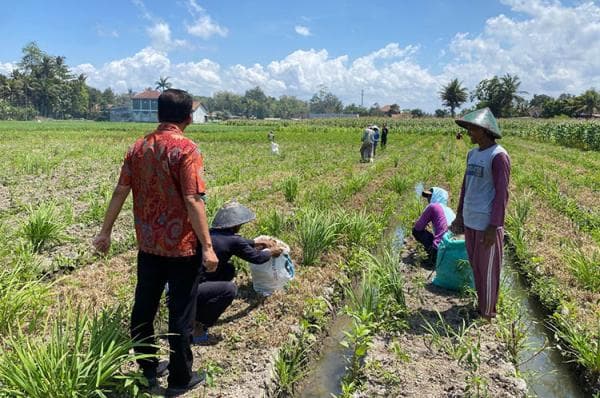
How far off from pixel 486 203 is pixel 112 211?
302cm

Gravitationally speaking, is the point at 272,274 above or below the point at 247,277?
above

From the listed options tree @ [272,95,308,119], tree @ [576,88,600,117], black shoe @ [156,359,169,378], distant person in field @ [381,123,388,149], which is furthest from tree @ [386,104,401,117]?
black shoe @ [156,359,169,378]

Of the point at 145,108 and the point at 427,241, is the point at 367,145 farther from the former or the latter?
the point at 145,108

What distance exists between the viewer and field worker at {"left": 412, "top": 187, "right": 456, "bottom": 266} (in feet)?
17.0

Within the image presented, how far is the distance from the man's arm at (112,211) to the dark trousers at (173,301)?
0.27m

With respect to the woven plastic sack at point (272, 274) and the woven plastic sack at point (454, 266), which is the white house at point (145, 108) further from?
the woven plastic sack at point (454, 266)

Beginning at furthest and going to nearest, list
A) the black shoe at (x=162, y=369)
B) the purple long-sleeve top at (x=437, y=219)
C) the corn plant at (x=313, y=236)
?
the purple long-sleeve top at (x=437, y=219), the corn plant at (x=313, y=236), the black shoe at (x=162, y=369)

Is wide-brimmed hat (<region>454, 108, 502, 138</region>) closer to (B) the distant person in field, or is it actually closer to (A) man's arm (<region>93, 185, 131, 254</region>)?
(A) man's arm (<region>93, 185, 131, 254</region>)

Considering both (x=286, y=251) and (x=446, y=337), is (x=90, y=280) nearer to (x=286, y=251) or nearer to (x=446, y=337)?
(x=286, y=251)

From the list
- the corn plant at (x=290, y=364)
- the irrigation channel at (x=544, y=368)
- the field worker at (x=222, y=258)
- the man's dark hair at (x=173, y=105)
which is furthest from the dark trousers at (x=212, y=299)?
the irrigation channel at (x=544, y=368)

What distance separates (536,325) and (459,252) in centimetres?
104

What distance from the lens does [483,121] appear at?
358cm

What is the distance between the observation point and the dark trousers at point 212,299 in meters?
3.43

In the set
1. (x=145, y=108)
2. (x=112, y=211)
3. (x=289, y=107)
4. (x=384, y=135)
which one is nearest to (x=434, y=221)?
(x=112, y=211)
